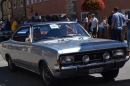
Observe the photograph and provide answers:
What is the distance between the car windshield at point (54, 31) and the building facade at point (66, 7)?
47.8 feet

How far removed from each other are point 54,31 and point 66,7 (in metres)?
19.0

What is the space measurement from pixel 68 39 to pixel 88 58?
133 centimetres

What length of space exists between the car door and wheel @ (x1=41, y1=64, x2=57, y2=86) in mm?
851

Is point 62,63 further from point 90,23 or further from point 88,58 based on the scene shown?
point 90,23

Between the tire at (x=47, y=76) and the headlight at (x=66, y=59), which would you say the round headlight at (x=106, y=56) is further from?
the tire at (x=47, y=76)

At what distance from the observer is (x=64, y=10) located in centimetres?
2753

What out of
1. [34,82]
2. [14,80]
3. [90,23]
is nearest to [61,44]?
[34,82]

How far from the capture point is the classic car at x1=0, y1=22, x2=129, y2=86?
6.36 m

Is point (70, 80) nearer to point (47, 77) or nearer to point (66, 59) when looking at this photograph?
point (47, 77)

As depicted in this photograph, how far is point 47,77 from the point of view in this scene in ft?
22.8

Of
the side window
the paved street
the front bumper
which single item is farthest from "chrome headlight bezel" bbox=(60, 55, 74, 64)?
the side window

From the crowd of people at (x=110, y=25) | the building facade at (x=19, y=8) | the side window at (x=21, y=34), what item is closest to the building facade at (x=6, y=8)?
the building facade at (x=19, y=8)

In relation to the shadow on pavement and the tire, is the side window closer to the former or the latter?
the shadow on pavement

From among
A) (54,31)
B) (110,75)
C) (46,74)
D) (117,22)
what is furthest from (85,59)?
(117,22)
